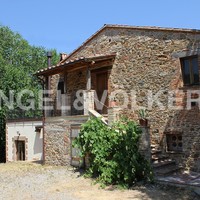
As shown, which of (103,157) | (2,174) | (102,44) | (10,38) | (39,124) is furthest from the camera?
(10,38)

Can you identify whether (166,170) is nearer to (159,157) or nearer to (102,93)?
(159,157)

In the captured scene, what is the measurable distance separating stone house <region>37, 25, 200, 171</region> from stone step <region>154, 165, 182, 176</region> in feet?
1.67

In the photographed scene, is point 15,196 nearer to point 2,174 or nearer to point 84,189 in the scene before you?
point 84,189

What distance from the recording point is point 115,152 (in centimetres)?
1038

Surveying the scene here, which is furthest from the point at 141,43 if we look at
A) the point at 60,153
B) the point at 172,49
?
the point at 60,153

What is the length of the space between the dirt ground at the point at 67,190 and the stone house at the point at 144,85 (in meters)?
1.99

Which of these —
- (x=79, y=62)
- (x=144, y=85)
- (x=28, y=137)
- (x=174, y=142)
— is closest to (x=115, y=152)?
(x=174, y=142)

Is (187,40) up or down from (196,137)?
up

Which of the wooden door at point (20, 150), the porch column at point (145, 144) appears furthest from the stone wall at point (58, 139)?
the wooden door at point (20, 150)

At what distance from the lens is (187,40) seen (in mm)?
11234

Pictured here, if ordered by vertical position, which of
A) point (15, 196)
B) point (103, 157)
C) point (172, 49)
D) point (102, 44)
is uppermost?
point (102, 44)

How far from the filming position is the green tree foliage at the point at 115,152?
9695 millimetres

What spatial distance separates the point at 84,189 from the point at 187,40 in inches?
254

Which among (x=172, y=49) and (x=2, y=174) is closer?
(x=172, y=49)
